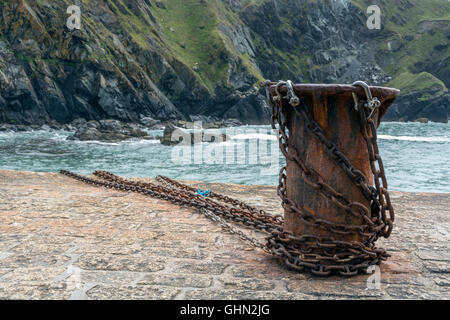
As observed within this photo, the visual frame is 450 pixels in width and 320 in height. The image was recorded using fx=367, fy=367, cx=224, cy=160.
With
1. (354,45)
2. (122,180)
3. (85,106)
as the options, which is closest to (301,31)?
(354,45)

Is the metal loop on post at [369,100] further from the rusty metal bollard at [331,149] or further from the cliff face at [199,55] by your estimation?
the cliff face at [199,55]

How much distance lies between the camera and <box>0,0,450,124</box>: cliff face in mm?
47188

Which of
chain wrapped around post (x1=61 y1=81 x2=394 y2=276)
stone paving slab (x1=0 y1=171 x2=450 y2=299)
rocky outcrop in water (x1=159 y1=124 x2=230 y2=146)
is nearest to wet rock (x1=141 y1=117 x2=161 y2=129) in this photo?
rocky outcrop in water (x1=159 y1=124 x2=230 y2=146)

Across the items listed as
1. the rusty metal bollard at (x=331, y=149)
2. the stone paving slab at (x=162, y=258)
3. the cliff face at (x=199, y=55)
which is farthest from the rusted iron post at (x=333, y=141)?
the cliff face at (x=199, y=55)

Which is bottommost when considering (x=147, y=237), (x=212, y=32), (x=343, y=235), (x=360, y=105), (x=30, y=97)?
(x=147, y=237)

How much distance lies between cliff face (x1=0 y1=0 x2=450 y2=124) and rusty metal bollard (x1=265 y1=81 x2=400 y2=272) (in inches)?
1892

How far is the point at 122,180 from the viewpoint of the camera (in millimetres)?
6004

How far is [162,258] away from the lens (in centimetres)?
271

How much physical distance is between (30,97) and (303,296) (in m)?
49.8

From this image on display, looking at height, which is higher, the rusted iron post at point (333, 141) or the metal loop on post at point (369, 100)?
the metal loop on post at point (369, 100)

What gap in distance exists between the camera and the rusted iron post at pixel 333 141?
7.67ft

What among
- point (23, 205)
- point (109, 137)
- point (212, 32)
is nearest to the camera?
point (23, 205)

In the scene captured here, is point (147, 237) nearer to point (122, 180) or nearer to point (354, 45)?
point (122, 180)
